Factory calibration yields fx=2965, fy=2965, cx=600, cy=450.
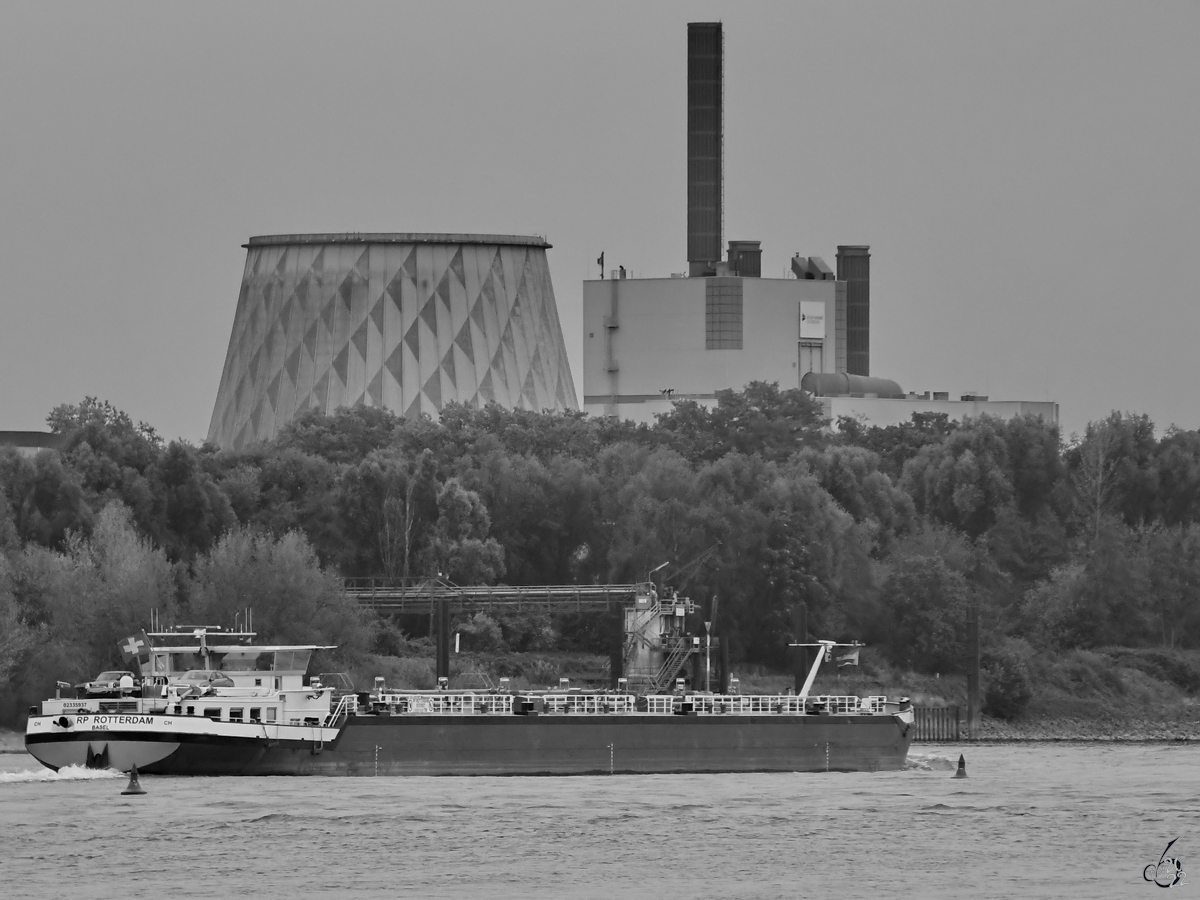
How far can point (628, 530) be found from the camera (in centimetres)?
13512

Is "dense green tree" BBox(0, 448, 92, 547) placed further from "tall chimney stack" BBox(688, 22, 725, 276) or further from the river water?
"tall chimney stack" BBox(688, 22, 725, 276)

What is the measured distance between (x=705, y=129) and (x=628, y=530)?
42.7 metres

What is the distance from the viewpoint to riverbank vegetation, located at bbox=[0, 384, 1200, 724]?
11650 centimetres

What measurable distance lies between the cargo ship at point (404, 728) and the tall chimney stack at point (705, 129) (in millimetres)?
72438

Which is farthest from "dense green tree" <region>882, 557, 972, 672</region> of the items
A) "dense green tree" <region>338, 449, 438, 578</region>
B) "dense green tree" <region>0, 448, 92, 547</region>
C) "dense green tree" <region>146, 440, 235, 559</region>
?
"dense green tree" <region>0, 448, 92, 547</region>

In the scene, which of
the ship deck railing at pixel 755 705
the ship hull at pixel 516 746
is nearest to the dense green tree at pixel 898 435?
the ship deck railing at pixel 755 705

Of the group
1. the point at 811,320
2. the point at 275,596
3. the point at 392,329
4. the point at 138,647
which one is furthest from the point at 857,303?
the point at 138,647

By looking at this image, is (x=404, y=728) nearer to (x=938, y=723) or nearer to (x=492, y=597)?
(x=492, y=597)

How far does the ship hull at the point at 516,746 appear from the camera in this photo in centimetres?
9100

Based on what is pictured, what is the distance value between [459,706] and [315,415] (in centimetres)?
6206

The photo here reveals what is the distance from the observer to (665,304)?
545 ft

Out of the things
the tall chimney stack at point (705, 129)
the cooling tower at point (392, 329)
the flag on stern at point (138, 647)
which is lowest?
the flag on stern at point (138, 647)

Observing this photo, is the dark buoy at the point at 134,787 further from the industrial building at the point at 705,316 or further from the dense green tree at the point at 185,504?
the industrial building at the point at 705,316

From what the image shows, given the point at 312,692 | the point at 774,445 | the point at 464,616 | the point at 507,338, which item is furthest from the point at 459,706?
the point at 507,338
